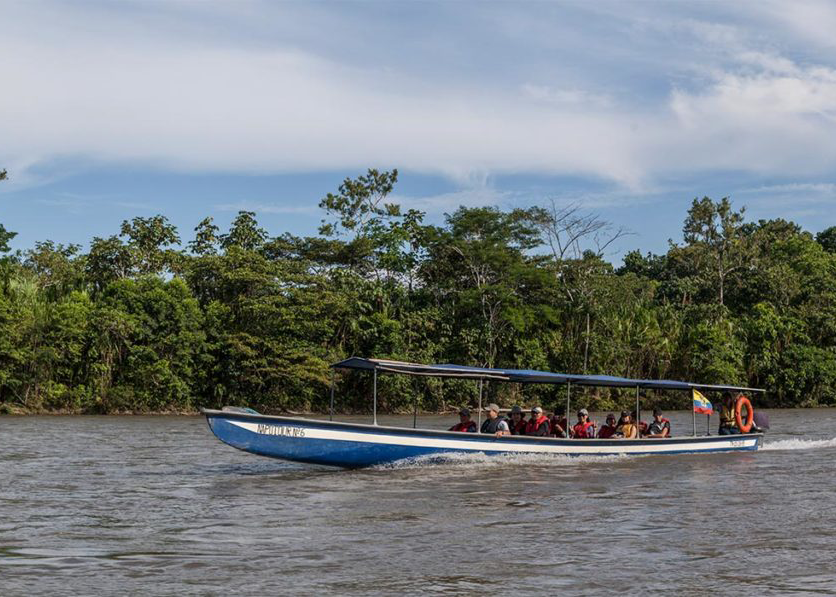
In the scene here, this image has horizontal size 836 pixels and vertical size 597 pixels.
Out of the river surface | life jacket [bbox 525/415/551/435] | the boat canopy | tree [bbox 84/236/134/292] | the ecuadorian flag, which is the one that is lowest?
the river surface

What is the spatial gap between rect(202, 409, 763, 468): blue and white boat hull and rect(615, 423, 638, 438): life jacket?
2797 millimetres

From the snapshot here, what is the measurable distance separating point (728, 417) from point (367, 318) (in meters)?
23.0

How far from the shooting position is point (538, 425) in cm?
2159

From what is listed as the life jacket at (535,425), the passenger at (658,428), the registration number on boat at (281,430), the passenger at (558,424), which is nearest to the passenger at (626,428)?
the passenger at (658,428)

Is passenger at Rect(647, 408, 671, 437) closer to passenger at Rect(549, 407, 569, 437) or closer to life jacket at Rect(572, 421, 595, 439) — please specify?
life jacket at Rect(572, 421, 595, 439)

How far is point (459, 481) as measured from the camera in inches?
707

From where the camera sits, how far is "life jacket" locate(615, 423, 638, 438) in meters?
23.3

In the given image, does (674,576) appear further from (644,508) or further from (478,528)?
(644,508)

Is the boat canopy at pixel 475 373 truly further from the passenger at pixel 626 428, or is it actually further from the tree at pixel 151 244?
the tree at pixel 151 244

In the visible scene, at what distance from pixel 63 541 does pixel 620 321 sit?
40242 millimetres

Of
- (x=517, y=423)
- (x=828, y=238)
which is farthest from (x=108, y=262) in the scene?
(x=828, y=238)

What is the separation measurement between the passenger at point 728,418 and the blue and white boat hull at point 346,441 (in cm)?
633

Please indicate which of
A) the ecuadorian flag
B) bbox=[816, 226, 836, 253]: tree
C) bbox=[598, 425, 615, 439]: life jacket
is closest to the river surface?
bbox=[598, 425, 615, 439]: life jacket

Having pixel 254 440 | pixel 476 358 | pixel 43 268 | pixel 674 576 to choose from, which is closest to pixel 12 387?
pixel 43 268
